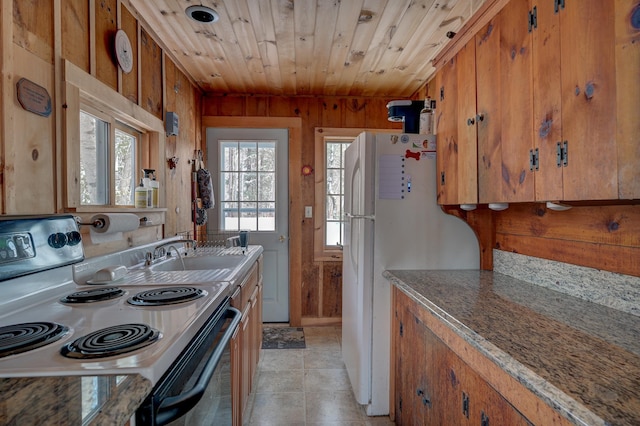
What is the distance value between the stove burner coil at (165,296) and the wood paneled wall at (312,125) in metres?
2.26

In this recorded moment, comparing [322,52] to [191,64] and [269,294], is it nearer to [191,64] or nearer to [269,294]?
[191,64]

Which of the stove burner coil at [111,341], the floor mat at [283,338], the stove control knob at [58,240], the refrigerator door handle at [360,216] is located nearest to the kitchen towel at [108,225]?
the stove control knob at [58,240]

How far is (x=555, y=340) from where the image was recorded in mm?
938

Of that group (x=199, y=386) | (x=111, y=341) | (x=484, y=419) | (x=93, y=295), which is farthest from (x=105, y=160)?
(x=484, y=419)

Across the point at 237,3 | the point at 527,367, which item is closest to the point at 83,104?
the point at 237,3

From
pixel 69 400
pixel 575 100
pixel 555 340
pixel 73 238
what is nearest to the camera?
pixel 69 400

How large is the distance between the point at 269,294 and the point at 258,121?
70.0 inches

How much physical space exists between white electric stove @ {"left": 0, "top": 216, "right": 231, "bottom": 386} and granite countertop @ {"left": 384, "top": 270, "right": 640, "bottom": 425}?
80 centimetres

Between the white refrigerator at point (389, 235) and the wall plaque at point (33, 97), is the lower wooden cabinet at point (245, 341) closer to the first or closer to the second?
the white refrigerator at point (389, 235)

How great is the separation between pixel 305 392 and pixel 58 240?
1795mm

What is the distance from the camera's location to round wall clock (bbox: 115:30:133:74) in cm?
188

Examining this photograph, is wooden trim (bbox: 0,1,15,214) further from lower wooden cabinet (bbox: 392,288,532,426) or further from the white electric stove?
lower wooden cabinet (bbox: 392,288,532,426)

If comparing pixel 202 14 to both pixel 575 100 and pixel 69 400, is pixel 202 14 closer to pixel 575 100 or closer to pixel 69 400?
pixel 575 100

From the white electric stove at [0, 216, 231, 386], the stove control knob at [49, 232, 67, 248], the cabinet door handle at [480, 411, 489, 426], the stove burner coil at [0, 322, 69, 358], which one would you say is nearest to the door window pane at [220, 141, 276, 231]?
the white electric stove at [0, 216, 231, 386]
